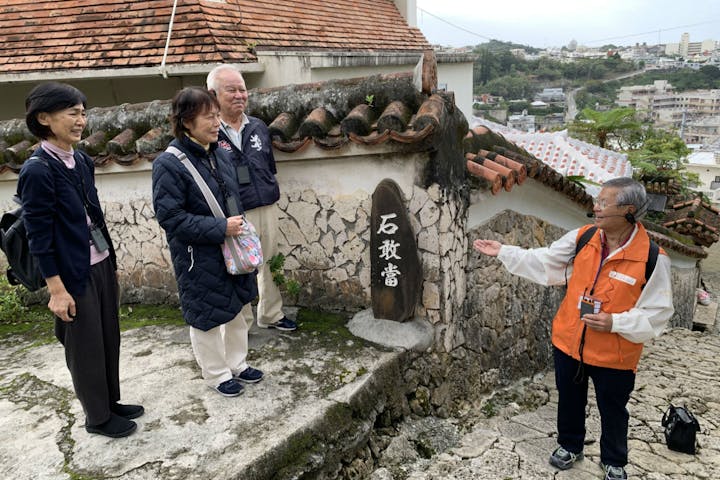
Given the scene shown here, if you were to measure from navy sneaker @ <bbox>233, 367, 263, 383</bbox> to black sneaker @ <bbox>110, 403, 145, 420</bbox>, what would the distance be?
60cm

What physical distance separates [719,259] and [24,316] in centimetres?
2248

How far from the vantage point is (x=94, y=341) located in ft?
9.32

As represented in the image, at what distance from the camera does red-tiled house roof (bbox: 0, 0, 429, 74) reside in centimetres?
834

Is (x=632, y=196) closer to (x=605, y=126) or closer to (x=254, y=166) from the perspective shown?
(x=254, y=166)

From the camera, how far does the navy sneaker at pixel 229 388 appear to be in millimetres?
3287

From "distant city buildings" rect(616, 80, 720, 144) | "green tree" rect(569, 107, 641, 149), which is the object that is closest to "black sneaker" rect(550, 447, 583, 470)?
"green tree" rect(569, 107, 641, 149)

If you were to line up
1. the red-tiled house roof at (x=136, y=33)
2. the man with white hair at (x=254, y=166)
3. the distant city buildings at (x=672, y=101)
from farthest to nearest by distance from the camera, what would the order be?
the distant city buildings at (x=672, y=101) → the red-tiled house roof at (x=136, y=33) → the man with white hair at (x=254, y=166)

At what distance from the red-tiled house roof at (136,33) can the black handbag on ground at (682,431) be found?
726 centimetres

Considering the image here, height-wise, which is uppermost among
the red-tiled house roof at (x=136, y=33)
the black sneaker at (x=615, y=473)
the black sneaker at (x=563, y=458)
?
the red-tiled house roof at (x=136, y=33)

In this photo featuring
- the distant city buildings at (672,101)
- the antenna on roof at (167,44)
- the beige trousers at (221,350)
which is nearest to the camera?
the beige trousers at (221,350)

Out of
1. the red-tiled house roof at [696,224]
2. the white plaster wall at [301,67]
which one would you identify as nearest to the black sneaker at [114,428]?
the white plaster wall at [301,67]

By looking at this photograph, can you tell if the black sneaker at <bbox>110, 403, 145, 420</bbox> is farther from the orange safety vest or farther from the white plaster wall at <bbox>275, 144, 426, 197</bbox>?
the orange safety vest

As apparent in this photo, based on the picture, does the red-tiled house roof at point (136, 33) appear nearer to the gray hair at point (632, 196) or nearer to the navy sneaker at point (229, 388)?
the navy sneaker at point (229, 388)

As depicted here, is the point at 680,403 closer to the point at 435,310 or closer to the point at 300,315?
the point at 435,310
